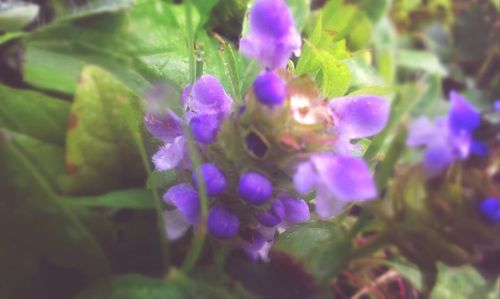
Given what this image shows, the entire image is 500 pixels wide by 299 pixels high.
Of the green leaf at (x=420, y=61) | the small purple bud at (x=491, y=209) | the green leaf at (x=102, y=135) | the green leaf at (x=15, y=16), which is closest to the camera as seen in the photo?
the small purple bud at (x=491, y=209)

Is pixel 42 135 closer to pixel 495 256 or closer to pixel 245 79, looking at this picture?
pixel 245 79

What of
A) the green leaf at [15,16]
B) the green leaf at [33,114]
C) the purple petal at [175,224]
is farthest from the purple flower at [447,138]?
the green leaf at [15,16]

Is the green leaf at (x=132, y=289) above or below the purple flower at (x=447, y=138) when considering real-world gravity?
below

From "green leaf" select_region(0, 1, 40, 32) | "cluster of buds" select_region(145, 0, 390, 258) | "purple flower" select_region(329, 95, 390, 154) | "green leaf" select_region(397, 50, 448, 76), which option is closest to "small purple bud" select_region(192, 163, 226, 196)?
"cluster of buds" select_region(145, 0, 390, 258)

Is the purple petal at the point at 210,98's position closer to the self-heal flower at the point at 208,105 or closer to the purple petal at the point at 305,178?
the self-heal flower at the point at 208,105

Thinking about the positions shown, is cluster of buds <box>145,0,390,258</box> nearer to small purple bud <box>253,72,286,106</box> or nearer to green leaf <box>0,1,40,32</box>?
small purple bud <box>253,72,286,106</box>

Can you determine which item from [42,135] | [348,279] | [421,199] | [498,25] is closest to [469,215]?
[421,199]
